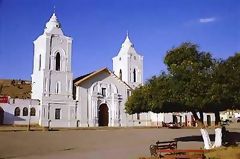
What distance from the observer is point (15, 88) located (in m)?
55.5

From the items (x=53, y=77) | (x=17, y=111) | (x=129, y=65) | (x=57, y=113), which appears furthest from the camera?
(x=129, y=65)

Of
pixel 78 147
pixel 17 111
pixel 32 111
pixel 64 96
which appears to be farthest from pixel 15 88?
pixel 78 147

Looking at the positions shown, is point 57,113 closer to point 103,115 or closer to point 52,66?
point 52,66

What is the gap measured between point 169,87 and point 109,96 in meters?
35.4

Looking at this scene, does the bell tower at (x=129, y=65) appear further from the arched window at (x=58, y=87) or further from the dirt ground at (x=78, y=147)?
the dirt ground at (x=78, y=147)

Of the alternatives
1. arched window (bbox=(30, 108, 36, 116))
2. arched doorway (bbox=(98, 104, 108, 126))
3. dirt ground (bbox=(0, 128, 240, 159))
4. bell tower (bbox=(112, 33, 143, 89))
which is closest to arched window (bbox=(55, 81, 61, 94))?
arched window (bbox=(30, 108, 36, 116))

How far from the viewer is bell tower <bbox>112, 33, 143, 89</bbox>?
59094 mm

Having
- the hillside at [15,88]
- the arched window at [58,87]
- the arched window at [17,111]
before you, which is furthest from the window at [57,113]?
the hillside at [15,88]

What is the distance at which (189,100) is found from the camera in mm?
18578

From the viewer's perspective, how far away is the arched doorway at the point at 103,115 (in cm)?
5306

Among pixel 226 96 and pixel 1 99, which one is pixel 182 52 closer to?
pixel 226 96

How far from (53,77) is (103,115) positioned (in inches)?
370

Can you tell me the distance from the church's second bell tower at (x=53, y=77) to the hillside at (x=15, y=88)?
2691mm

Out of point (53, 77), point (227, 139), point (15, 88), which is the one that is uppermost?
point (53, 77)
